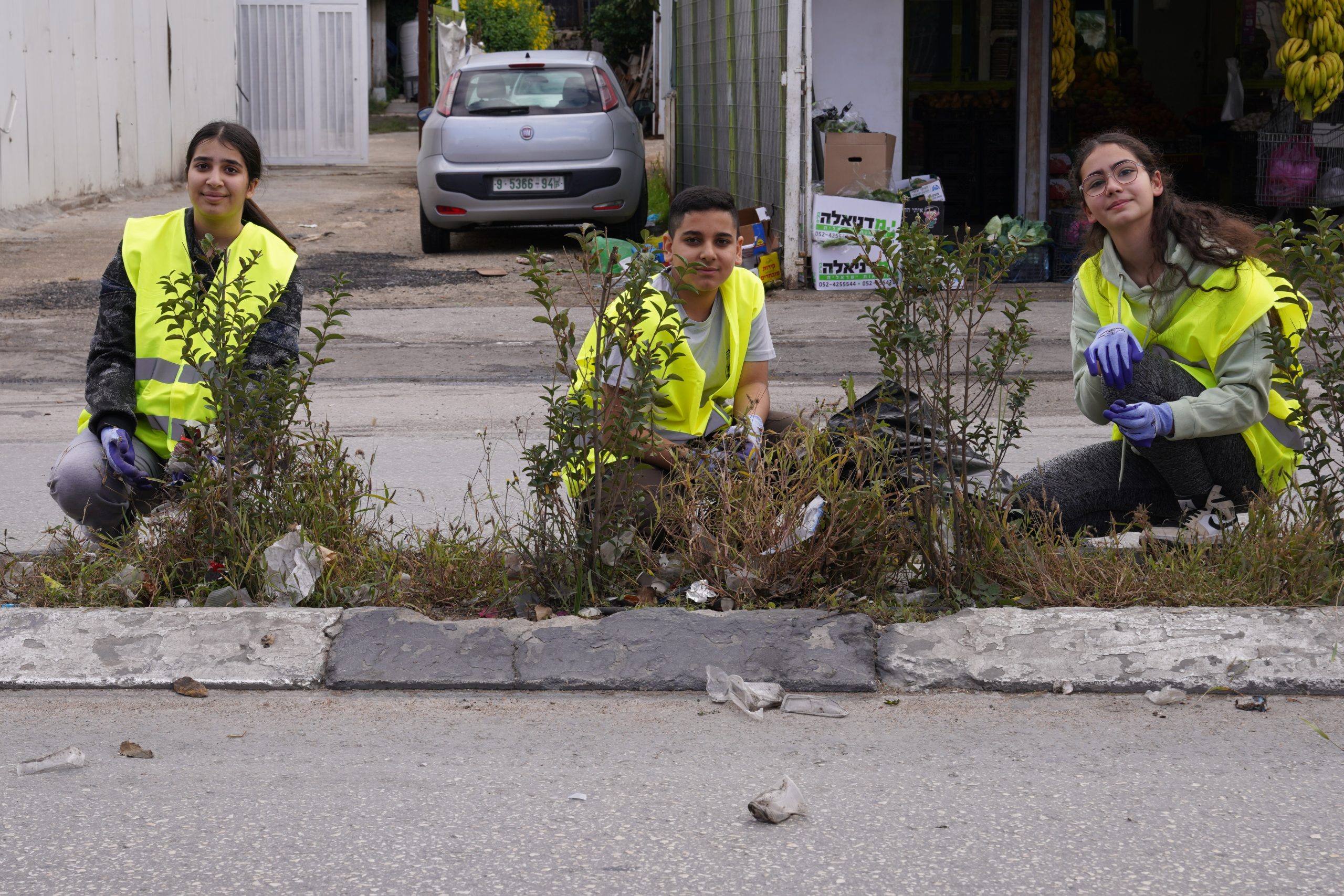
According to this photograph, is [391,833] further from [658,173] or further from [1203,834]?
[658,173]

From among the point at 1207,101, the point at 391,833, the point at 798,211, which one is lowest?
the point at 391,833

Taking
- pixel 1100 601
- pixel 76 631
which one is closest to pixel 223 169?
pixel 76 631

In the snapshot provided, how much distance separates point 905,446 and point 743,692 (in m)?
0.93

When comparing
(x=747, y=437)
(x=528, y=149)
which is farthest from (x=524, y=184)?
(x=747, y=437)

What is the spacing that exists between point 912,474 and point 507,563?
1165 mm

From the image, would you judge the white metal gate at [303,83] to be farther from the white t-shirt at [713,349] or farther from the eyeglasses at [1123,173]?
the eyeglasses at [1123,173]

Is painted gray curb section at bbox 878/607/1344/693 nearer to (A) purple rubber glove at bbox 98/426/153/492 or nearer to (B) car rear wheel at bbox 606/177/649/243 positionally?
(A) purple rubber glove at bbox 98/426/153/492

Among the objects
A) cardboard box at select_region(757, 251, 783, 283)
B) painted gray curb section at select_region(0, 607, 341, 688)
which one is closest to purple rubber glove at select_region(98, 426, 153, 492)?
painted gray curb section at select_region(0, 607, 341, 688)

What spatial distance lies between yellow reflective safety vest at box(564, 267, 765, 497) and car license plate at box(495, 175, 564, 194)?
308 inches

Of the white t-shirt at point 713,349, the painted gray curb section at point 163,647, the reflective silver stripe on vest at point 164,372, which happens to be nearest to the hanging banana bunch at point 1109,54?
the white t-shirt at point 713,349

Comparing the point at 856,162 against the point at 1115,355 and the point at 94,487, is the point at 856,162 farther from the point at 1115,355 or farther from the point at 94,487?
the point at 94,487

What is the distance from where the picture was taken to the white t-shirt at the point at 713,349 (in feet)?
14.0

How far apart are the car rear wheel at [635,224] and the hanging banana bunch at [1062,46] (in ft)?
12.0

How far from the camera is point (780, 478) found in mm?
3893
